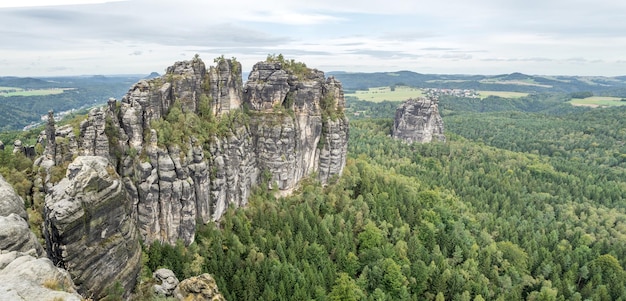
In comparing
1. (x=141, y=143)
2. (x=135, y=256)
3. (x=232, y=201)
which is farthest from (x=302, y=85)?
(x=135, y=256)

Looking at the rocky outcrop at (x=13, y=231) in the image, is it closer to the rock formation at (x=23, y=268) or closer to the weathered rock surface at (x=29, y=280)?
the rock formation at (x=23, y=268)

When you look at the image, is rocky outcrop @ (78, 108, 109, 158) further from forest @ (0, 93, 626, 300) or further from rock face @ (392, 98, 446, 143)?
rock face @ (392, 98, 446, 143)

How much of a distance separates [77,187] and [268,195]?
136 feet

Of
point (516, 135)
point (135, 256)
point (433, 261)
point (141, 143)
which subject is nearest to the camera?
point (135, 256)

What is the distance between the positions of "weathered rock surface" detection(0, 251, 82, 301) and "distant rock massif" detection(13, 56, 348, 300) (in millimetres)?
3590

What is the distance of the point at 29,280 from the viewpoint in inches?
754

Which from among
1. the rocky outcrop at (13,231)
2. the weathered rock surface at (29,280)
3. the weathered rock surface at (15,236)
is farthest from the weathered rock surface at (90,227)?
the weathered rock surface at (29,280)

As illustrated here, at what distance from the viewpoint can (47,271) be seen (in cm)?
2080

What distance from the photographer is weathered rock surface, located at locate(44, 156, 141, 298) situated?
2920 centimetres

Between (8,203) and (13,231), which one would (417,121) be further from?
(13,231)

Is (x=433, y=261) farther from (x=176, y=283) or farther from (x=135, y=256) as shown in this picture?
(x=135, y=256)

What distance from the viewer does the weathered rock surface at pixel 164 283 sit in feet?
130

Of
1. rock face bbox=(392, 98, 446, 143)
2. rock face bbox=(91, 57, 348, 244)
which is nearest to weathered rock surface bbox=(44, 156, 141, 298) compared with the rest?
rock face bbox=(91, 57, 348, 244)

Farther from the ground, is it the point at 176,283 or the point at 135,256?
the point at 135,256
